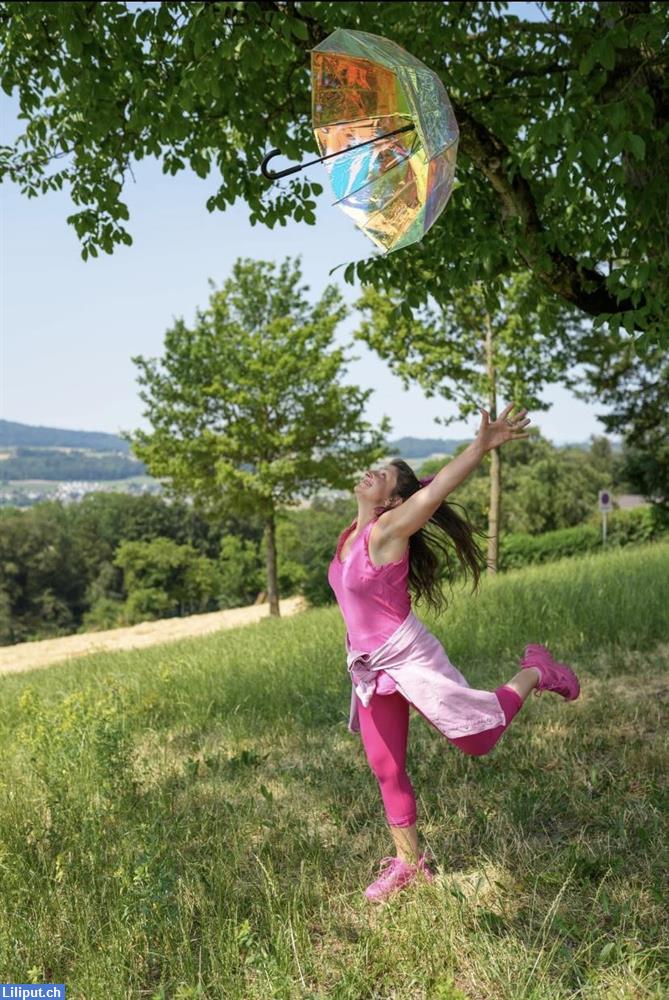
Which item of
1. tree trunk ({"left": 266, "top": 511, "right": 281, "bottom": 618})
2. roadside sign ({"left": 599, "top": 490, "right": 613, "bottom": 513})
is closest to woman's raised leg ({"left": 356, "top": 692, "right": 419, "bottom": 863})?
tree trunk ({"left": 266, "top": 511, "right": 281, "bottom": 618})

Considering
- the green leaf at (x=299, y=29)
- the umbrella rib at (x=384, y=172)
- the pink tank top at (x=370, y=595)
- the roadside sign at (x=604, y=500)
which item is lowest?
the roadside sign at (x=604, y=500)

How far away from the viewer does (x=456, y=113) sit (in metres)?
5.54

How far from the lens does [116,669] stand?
966 centimetres

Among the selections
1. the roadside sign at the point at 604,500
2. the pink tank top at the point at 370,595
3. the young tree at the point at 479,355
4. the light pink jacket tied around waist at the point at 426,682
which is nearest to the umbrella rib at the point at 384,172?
the pink tank top at the point at 370,595

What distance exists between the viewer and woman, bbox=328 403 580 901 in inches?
141

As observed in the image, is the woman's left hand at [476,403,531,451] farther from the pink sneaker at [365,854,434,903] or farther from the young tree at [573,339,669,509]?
the young tree at [573,339,669,509]

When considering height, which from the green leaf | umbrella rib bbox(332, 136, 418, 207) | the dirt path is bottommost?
the dirt path

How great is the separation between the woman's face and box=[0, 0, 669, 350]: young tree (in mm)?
2067

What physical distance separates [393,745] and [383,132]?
8.28ft

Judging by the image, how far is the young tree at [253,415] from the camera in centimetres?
2272

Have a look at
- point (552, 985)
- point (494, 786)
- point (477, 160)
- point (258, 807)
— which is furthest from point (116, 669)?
point (552, 985)

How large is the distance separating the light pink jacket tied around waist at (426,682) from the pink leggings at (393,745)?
60 millimetres

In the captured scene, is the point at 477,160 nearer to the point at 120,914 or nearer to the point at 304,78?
the point at 304,78

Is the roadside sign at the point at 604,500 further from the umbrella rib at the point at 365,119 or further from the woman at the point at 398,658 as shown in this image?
the umbrella rib at the point at 365,119
